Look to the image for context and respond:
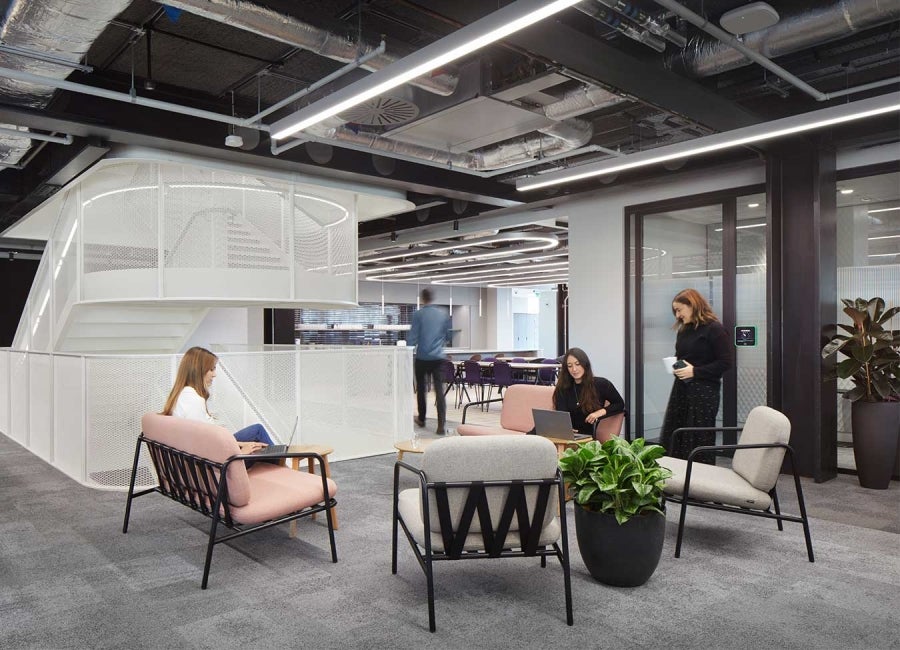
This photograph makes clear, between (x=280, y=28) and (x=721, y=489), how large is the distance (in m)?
3.58

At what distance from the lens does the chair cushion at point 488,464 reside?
9.77 feet

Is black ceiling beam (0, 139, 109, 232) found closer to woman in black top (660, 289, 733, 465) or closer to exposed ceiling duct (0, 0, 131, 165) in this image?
exposed ceiling duct (0, 0, 131, 165)

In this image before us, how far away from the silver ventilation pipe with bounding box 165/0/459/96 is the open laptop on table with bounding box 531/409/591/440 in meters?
2.48

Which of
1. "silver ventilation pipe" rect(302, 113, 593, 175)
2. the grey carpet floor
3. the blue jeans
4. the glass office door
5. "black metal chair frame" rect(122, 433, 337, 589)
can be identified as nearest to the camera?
the grey carpet floor

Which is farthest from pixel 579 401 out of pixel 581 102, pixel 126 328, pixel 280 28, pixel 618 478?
pixel 126 328

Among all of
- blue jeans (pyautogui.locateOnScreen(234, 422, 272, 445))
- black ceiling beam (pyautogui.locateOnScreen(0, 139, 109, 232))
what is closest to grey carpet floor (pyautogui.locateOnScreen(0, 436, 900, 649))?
blue jeans (pyautogui.locateOnScreen(234, 422, 272, 445))

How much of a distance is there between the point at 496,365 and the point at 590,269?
355 centimetres

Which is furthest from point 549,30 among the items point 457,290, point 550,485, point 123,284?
point 457,290

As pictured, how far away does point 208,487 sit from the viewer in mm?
3557

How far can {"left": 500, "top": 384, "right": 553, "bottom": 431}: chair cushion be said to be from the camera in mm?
5891

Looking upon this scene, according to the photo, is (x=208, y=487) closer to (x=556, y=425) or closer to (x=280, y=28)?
(x=556, y=425)

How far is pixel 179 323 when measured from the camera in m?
8.88

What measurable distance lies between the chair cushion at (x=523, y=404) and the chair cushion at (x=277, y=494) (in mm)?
2338

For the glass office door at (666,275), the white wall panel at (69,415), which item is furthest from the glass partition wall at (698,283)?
the white wall panel at (69,415)
